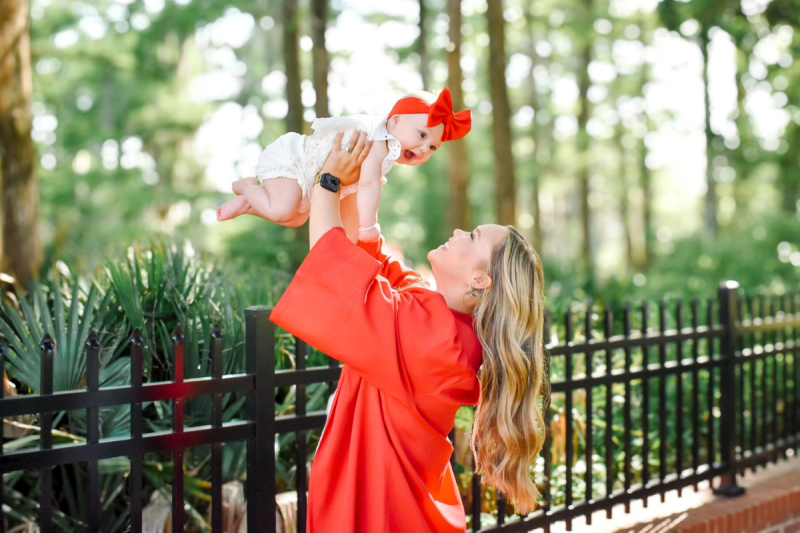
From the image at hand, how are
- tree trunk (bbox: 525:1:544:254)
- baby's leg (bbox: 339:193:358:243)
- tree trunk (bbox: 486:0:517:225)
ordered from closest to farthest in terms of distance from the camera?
baby's leg (bbox: 339:193:358:243) → tree trunk (bbox: 486:0:517:225) → tree trunk (bbox: 525:1:544:254)

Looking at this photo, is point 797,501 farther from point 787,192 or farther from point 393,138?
point 787,192

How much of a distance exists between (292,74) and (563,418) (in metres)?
9.00

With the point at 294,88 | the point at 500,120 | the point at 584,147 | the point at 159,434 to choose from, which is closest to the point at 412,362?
the point at 159,434

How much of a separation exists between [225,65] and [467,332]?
26.1 m

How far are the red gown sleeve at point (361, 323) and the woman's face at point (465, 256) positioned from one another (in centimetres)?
22

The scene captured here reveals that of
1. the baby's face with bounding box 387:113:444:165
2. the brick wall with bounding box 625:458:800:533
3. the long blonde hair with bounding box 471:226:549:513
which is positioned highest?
the baby's face with bounding box 387:113:444:165

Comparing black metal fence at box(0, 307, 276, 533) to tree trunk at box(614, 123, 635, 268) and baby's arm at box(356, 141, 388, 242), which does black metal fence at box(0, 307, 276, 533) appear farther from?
tree trunk at box(614, 123, 635, 268)

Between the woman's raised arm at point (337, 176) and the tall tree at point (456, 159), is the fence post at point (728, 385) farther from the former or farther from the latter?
the tall tree at point (456, 159)

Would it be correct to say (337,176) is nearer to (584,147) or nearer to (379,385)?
(379,385)

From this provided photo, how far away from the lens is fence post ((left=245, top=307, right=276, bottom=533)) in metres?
2.60

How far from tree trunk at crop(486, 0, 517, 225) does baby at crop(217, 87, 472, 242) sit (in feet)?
30.7

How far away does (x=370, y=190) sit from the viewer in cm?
213

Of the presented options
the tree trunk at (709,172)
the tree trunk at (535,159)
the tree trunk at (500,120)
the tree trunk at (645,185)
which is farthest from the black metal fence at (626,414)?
the tree trunk at (645,185)

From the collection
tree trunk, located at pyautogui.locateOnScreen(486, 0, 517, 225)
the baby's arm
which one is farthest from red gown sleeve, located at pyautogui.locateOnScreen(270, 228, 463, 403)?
tree trunk, located at pyautogui.locateOnScreen(486, 0, 517, 225)
